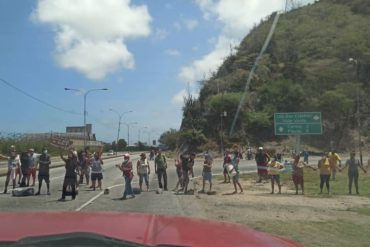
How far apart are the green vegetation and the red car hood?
80.1 metres

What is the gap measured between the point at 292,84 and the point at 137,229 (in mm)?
89075

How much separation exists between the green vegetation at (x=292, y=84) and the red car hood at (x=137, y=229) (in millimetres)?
80092

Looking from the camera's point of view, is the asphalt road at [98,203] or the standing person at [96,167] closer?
the asphalt road at [98,203]

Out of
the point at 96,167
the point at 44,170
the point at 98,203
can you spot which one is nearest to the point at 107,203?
the point at 98,203

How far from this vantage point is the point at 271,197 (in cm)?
2286

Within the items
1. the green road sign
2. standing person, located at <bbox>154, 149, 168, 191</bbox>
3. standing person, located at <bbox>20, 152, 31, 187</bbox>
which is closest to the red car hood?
standing person, located at <bbox>20, 152, 31, 187</bbox>

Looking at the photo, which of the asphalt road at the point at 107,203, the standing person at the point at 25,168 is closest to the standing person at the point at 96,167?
the asphalt road at the point at 107,203

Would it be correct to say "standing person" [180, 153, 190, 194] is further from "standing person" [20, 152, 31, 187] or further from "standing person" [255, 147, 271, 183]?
"standing person" [20, 152, 31, 187]

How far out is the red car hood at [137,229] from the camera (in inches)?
112

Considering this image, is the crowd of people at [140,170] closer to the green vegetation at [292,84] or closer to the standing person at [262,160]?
the standing person at [262,160]

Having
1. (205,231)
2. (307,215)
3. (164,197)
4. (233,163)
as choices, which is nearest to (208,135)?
(233,163)

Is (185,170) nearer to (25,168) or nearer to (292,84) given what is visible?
(25,168)

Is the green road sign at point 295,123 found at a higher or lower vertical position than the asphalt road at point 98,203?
higher

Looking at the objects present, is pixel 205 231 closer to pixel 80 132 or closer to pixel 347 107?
pixel 347 107
